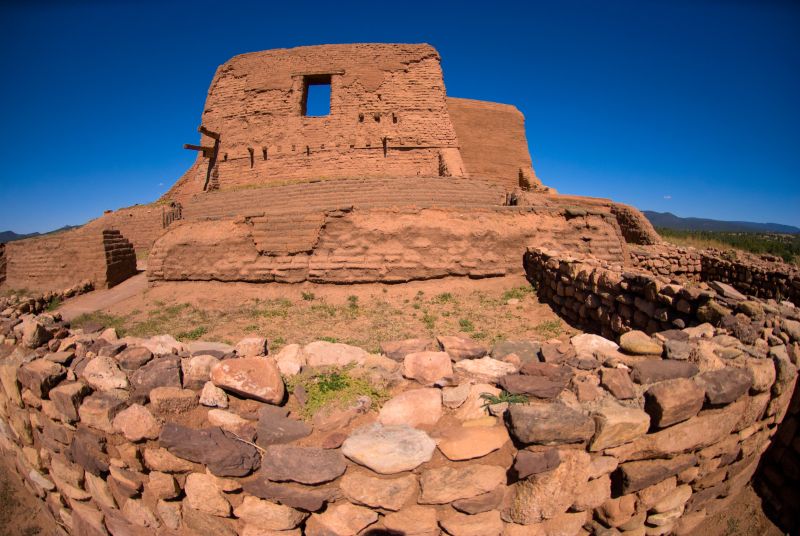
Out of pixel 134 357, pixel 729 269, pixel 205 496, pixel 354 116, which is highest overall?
pixel 354 116

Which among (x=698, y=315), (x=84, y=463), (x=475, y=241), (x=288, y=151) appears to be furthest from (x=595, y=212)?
(x=288, y=151)

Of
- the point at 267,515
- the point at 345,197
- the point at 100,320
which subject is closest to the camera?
the point at 267,515

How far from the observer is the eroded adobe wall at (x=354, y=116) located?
1650 cm

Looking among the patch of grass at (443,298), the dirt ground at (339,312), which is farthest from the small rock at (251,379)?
the patch of grass at (443,298)

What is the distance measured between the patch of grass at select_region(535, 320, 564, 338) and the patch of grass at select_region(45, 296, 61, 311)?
11.3m

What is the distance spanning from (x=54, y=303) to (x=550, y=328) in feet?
38.9

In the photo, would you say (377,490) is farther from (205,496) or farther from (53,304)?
(53,304)

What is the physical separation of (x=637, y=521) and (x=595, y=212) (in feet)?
26.2

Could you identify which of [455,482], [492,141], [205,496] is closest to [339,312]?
[205,496]

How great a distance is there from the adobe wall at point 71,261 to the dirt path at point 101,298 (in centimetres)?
37

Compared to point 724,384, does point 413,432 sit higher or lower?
lower

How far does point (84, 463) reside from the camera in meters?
2.98

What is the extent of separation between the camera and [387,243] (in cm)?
873

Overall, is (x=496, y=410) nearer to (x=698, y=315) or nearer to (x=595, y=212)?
(x=698, y=315)
